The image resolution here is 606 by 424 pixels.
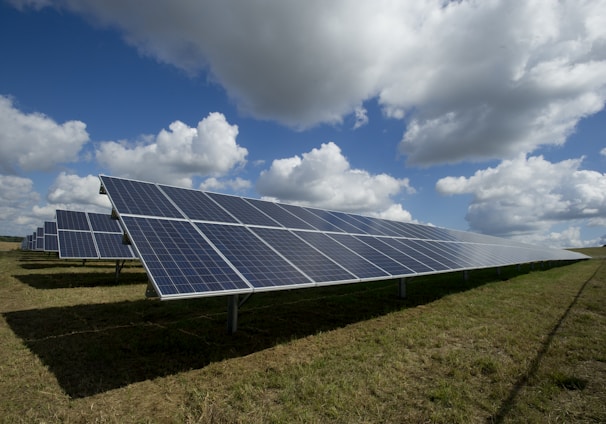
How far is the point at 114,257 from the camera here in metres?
21.5

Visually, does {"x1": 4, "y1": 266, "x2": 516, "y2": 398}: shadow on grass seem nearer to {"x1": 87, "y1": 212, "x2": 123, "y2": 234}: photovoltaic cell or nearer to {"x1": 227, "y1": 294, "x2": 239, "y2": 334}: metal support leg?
{"x1": 227, "y1": 294, "x2": 239, "y2": 334}: metal support leg

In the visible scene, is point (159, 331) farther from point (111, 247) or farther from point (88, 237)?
point (88, 237)

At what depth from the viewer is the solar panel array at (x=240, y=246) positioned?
7.89 metres

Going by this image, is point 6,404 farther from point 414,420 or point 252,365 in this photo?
point 414,420

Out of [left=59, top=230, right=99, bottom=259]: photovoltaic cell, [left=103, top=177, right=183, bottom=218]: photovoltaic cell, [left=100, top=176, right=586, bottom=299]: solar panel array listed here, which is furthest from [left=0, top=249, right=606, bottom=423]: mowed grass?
[left=59, top=230, right=99, bottom=259]: photovoltaic cell

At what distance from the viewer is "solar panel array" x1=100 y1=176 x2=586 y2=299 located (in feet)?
25.9

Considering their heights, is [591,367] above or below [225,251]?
below

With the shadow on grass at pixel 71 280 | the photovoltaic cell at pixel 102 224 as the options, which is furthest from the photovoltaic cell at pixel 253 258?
the photovoltaic cell at pixel 102 224

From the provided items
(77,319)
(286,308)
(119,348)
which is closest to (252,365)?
(119,348)

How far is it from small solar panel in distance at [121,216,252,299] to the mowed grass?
199 centimetres

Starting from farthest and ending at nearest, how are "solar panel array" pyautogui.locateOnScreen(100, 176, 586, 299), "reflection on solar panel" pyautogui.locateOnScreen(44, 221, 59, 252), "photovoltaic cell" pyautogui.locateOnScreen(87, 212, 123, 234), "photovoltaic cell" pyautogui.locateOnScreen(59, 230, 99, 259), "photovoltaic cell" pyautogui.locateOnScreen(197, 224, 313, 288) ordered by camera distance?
"reflection on solar panel" pyautogui.locateOnScreen(44, 221, 59, 252) < "photovoltaic cell" pyautogui.locateOnScreen(87, 212, 123, 234) < "photovoltaic cell" pyautogui.locateOnScreen(59, 230, 99, 259) < "photovoltaic cell" pyautogui.locateOnScreen(197, 224, 313, 288) < "solar panel array" pyautogui.locateOnScreen(100, 176, 586, 299)

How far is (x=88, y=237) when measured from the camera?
25.4 metres

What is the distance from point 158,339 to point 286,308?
5967mm

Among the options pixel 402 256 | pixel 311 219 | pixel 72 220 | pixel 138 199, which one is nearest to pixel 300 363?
pixel 138 199
